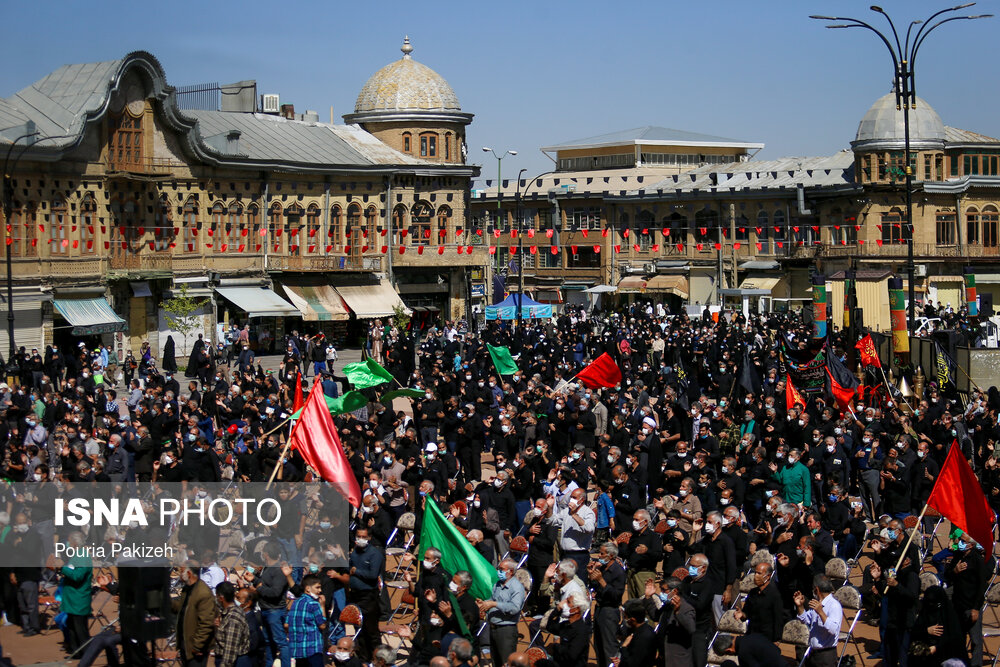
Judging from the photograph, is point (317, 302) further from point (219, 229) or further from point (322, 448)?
point (322, 448)

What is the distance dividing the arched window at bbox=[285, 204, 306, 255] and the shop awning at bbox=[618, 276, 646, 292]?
2217 centimetres

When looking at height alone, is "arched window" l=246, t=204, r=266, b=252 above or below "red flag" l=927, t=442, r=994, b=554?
above

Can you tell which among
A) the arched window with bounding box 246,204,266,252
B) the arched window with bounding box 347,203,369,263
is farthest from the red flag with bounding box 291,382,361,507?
the arched window with bounding box 347,203,369,263

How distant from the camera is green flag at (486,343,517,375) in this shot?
31109mm

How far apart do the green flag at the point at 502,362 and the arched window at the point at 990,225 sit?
43.8 meters

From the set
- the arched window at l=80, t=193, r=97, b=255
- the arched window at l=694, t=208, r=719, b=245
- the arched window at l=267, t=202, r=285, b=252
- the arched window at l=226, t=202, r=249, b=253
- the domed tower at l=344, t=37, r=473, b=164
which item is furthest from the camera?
the arched window at l=694, t=208, r=719, b=245

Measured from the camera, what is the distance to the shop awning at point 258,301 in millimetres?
49500

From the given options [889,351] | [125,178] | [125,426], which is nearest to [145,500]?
[125,426]

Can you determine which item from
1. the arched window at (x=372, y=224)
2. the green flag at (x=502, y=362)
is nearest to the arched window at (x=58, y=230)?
the arched window at (x=372, y=224)

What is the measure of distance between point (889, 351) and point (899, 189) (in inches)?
1399

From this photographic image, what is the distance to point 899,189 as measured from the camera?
216 feet

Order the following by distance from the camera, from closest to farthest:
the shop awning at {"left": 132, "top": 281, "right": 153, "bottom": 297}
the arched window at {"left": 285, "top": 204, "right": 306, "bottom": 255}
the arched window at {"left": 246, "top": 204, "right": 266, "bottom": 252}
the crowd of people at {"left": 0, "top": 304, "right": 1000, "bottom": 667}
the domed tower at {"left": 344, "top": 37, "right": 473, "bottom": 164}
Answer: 1. the crowd of people at {"left": 0, "top": 304, "right": 1000, "bottom": 667}
2. the shop awning at {"left": 132, "top": 281, "right": 153, "bottom": 297}
3. the arched window at {"left": 246, "top": 204, "right": 266, "bottom": 252}
4. the arched window at {"left": 285, "top": 204, "right": 306, "bottom": 255}
5. the domed tower at {"left": 344, "top": 37, "right": 473, "bottom": 164}

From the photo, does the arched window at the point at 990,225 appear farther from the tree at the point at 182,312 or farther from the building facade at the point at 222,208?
the tree at the point at 182,312

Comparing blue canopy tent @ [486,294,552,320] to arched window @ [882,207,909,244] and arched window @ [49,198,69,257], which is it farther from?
arched window @ [882,207,909,244]
